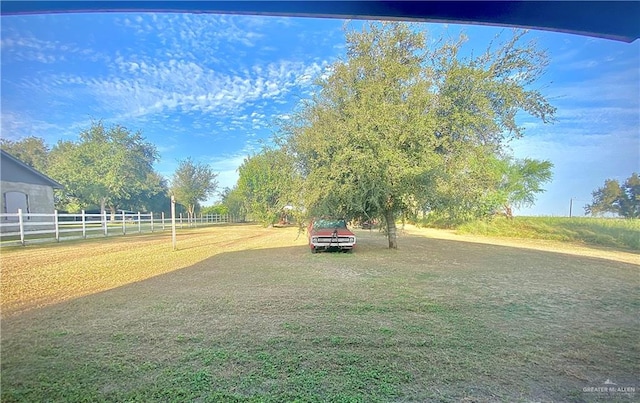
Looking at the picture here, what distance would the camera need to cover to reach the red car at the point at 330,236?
21.4 ft

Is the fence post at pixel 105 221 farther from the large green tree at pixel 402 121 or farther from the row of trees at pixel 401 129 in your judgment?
the large green tree at pixel 402 121

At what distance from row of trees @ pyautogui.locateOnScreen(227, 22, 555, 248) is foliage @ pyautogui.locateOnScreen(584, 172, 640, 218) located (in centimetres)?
222

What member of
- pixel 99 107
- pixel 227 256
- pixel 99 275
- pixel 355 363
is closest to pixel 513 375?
pixel 355 363

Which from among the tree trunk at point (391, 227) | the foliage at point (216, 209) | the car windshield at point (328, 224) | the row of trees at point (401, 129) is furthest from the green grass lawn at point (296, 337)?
the tree trunk at point (391, 227)

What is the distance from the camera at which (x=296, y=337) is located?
6.63ft

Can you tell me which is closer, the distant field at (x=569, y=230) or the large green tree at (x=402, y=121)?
the distant field at (x=569, y=230)

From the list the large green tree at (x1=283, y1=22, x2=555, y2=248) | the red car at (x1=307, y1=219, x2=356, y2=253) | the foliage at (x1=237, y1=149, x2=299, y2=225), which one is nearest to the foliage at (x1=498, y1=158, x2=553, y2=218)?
the large green tree at (x1=283, y1=22, x2=555, y2=248)

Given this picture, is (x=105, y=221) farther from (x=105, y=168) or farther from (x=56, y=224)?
(x=105, y=168)

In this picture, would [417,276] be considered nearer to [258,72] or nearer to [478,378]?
[478,378]

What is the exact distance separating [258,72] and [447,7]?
4.89ft

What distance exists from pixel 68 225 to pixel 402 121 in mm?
5258

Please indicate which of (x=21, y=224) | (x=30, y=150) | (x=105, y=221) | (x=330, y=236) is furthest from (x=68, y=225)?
(x=330, y=236)

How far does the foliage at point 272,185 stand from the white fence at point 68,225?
2860 mm

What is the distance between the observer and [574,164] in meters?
2.52
